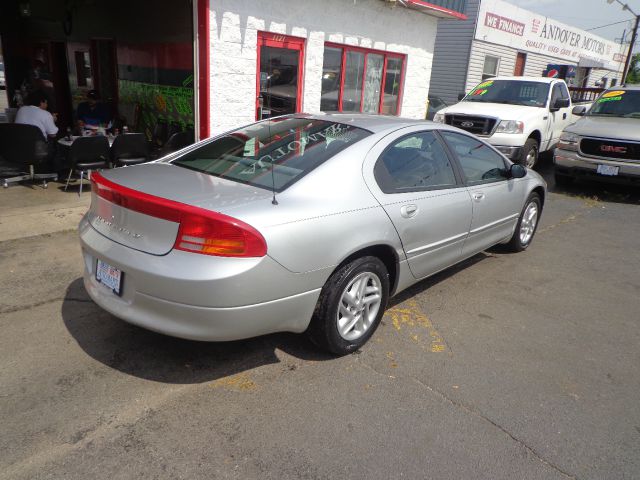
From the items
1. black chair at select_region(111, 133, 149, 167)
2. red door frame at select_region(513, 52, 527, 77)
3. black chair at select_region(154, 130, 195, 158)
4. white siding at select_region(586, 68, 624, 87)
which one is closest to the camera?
black chair at select_region(111, 133, 149, 167)

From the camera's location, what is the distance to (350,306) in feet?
10.7

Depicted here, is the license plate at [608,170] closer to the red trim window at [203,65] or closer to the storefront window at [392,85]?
the storefront window at [392,85]

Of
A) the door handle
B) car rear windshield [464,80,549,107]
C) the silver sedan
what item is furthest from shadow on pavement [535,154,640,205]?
the door handle

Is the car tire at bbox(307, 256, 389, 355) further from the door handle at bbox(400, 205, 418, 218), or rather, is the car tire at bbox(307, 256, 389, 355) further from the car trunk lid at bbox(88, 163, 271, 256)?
the car trunk lid at bbox(88, 163, 271, 256)

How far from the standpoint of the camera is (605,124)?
29.2 feet

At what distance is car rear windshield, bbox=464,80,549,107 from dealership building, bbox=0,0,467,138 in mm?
1367

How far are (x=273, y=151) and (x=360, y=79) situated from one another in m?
7.10

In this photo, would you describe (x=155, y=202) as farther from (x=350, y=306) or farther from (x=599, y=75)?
(x=599, y=75)

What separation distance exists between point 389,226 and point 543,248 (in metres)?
3.51

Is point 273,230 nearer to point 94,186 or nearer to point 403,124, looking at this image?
point 94,186

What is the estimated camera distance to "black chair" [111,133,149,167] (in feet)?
22.4

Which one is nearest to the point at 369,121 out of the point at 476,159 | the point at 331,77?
the point at 476,159

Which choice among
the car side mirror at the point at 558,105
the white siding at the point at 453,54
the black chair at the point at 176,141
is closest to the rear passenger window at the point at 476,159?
the black chair at the point at 176,141

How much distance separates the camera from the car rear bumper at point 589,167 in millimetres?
8312
